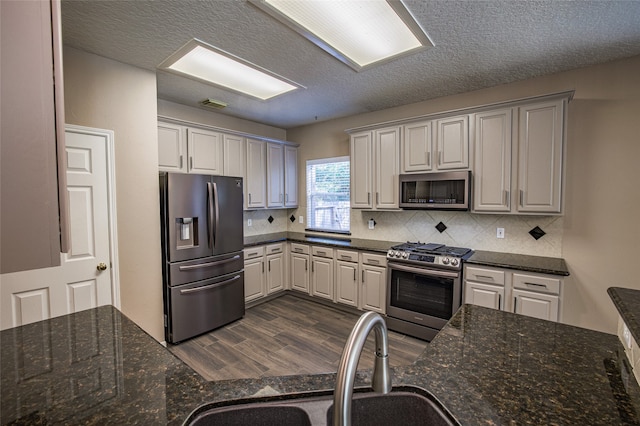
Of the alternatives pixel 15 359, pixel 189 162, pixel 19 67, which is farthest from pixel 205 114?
pixel 19 67

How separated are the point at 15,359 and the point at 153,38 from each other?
2.19 m

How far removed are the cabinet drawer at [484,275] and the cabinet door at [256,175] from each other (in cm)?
291

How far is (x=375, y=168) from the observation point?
371 cm

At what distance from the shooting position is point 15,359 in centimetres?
110

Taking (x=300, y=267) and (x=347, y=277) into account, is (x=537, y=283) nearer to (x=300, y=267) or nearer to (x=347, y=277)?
(x=347, y=277)

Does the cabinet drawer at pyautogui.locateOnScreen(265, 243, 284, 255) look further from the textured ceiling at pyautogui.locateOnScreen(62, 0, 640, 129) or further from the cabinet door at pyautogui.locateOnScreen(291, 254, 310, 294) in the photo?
the textured ceiling at pyautogui.locateOnScreen(62, 0, 640, 129)

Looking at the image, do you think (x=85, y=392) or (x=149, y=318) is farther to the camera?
(x=149, y=318)

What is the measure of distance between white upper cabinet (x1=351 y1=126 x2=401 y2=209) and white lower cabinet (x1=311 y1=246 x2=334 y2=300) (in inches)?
31.5

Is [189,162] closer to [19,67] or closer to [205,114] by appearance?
[205,114]

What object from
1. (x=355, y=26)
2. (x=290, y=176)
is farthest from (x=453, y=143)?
(x=290, y=176)

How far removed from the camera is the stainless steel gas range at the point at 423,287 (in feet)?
9.49

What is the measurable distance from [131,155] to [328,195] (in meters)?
2.80

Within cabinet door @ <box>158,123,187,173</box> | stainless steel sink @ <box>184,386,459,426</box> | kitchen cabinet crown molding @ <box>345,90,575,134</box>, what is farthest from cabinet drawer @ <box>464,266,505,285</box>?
cabinet door @ <box>158,123,187,173</box>

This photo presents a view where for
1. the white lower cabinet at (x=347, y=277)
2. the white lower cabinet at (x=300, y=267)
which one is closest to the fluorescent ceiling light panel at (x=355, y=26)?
the white lower cabinet at (x=347, y=277)
